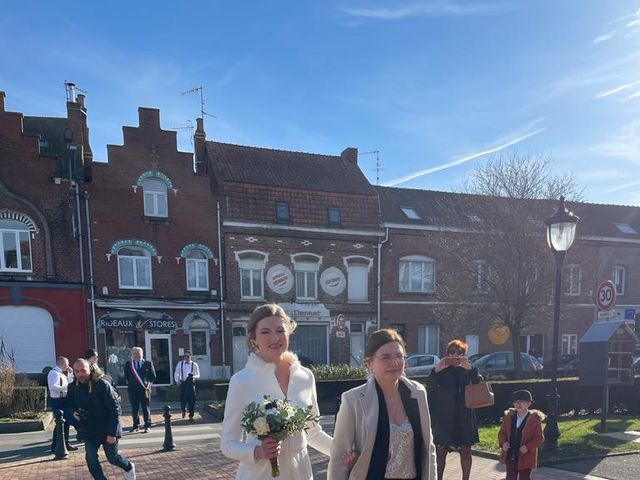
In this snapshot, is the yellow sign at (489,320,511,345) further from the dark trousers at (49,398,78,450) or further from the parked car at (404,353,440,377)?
the dark trousers at (49,398,78,450)

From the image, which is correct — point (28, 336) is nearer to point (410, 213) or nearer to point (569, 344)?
point (410, 213)

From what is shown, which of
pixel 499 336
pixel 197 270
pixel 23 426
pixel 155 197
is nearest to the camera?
pixel 23 426

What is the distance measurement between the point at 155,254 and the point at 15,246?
512 centimetres

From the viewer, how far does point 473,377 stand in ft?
16.5

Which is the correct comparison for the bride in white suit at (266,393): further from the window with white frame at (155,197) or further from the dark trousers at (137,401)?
the window with white frame at (155,197)

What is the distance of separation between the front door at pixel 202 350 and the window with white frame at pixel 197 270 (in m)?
2.01

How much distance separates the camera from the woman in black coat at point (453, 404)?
500 cm

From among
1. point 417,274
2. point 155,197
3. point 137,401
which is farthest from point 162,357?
point 417,274

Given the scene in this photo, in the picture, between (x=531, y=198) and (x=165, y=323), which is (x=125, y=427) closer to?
(x=165, y=323)

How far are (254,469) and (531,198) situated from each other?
1429cm

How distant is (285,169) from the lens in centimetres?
2222

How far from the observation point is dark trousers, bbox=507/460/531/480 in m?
4.98

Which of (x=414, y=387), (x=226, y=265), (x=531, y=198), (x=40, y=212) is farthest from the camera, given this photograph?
(x=226, y=265)

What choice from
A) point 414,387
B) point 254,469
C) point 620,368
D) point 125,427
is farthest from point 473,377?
point 125,427
